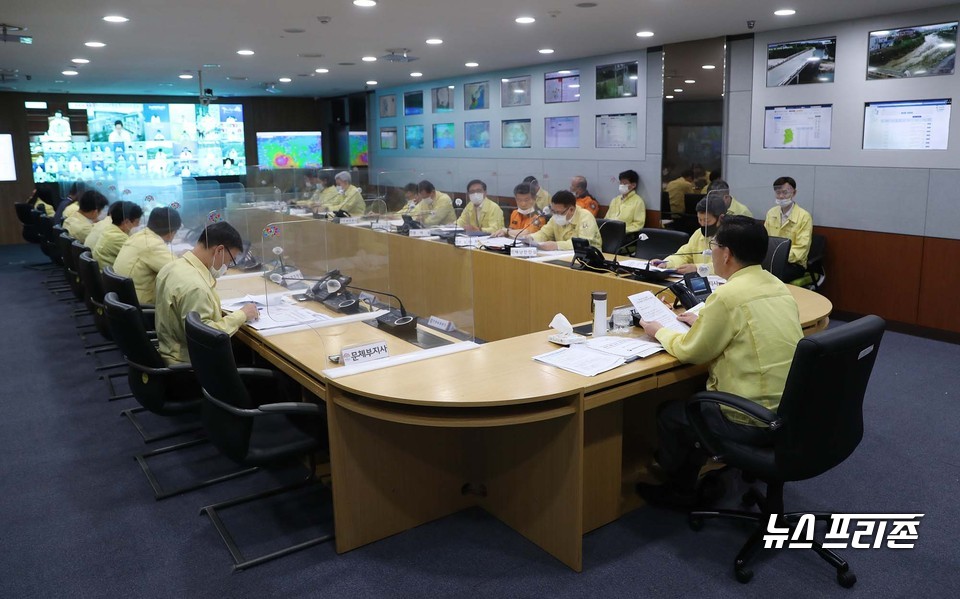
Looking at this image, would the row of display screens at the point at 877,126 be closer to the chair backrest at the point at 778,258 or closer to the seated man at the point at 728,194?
the seated man at the point at 728,194

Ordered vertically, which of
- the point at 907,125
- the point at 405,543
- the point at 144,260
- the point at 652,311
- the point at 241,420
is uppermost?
the point at 907,125

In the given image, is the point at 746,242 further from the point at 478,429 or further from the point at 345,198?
the point at 345,198

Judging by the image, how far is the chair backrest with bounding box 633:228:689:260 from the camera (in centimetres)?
512

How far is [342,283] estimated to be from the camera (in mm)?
3791

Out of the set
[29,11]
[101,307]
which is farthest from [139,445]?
[29,11]

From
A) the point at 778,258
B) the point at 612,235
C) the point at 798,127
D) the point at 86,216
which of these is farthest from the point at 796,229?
the point at 86,216

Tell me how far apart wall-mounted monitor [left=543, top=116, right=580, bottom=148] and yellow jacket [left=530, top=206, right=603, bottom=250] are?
10.3 ft

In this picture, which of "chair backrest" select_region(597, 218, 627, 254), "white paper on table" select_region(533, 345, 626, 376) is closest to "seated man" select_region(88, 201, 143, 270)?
"chair backrest" select_region(597, 218, 627, 254)

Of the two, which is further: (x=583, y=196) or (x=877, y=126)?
(x=583, y=196)

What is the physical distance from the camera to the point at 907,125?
578 cm

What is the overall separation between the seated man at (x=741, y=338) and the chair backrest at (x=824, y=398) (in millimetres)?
133

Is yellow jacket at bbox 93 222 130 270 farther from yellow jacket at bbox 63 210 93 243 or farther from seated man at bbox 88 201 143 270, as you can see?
yellow jacket at bbox 63 210 93 243

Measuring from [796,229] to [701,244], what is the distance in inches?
81.6

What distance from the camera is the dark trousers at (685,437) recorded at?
2500 millimetres
